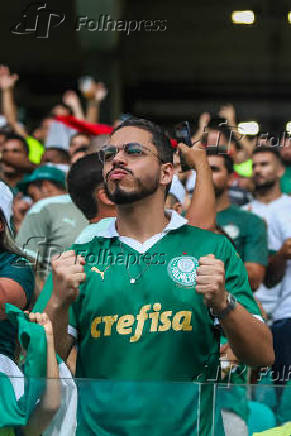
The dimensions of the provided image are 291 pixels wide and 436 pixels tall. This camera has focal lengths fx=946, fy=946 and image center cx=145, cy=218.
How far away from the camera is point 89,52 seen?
7.50 m

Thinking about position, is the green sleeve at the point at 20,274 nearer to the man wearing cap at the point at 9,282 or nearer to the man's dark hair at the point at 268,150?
the man wearing cap at the point at 9,282

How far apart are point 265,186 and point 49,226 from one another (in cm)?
131

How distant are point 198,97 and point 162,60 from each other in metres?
0.75

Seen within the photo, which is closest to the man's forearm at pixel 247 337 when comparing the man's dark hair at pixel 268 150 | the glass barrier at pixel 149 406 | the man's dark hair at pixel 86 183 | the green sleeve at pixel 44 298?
the glass barrier at pixel 149 406

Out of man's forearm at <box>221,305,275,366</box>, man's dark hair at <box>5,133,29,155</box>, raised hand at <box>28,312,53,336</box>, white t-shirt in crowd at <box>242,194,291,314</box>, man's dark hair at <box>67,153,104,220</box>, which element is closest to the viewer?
raised hand at <box>28,312,53,336</box>

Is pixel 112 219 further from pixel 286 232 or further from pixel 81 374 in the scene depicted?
pixel 286 232

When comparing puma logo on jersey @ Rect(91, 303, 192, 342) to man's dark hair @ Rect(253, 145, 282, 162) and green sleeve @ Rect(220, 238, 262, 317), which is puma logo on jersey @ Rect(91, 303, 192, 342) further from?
man's dark hair @ Rect(253, 145, 282, 162)

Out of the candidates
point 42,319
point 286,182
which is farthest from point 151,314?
point 286,182

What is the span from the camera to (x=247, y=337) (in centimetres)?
323

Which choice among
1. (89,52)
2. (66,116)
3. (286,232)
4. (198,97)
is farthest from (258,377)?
(198,97)

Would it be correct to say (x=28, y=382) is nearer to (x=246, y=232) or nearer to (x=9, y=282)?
(x=9, y=282)

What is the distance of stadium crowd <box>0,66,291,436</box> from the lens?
290 cm

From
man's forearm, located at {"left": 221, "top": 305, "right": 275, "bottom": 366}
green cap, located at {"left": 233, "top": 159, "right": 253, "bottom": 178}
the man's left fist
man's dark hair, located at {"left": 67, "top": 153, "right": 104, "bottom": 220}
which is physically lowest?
man's forearm, located at {"left": 221, "top": 305, "right": 275, "bottom": 366}

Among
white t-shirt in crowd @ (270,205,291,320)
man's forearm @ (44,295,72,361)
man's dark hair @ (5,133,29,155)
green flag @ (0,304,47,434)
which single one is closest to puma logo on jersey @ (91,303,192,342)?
man's forearm @ (44,295,72,361)
